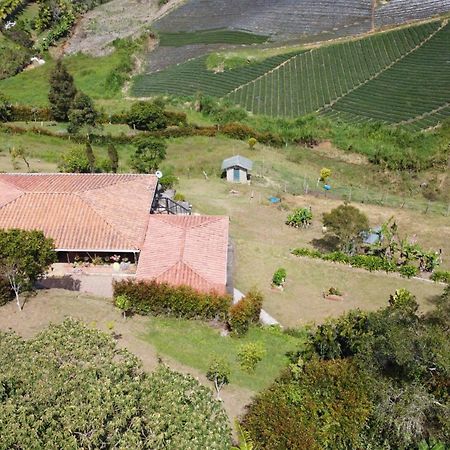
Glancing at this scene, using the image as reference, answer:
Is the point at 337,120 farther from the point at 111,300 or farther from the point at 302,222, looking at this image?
the point at 111,300

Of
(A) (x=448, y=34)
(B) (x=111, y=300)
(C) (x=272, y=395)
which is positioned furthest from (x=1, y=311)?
(A) (x=448, y=34)

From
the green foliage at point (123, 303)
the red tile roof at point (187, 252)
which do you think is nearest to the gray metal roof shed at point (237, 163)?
the red tile roof at point (187, 252)

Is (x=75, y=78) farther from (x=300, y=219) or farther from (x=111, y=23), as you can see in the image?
(x=300, y=219)

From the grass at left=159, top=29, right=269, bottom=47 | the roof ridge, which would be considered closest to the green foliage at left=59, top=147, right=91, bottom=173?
the roof ridge

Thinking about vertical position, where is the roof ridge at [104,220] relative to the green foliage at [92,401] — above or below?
below

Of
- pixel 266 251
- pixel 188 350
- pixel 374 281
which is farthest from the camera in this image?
pixel 266 251

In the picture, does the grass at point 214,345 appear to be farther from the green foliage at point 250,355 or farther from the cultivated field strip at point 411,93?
the cultivated field strip at point 411,93
